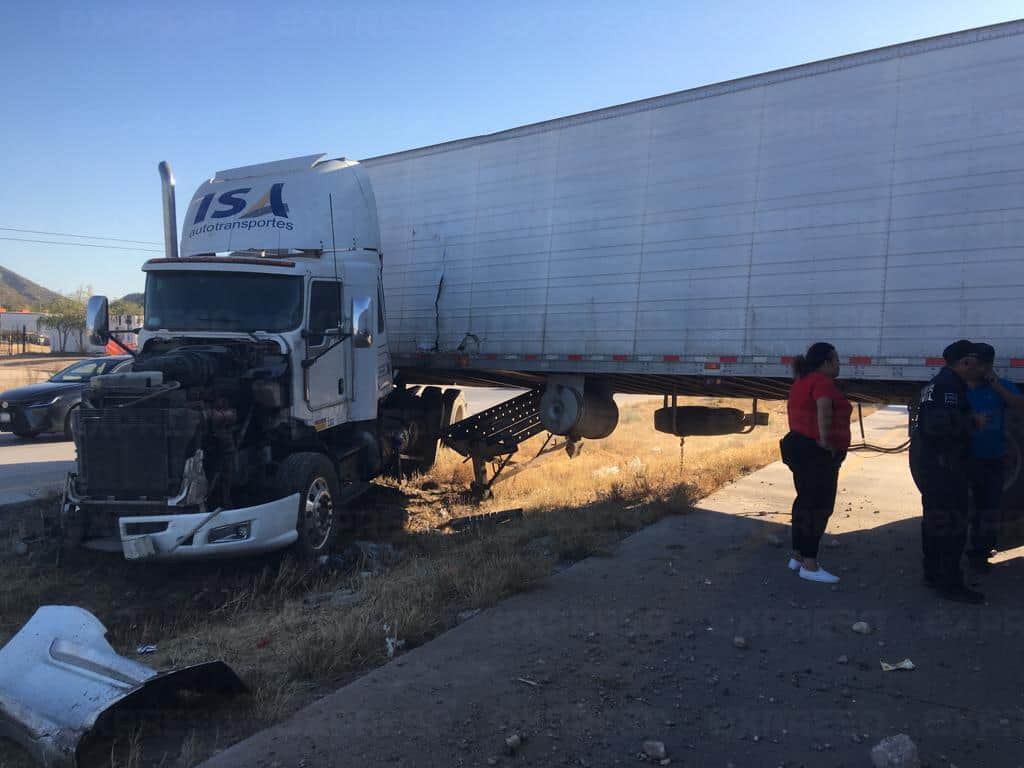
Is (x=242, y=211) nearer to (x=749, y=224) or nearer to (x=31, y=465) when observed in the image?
(x=749, y=224)

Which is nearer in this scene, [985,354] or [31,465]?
[985,354]

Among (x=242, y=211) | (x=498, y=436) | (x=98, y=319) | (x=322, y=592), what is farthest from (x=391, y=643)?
(x=242, y=211)

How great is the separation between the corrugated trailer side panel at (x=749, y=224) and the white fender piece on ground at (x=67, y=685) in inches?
215


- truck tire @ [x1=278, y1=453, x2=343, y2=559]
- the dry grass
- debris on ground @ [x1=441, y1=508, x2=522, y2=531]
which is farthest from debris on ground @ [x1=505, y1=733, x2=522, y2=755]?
debris on ground @ [x1=441, y1=508, x2=522, y2=531]

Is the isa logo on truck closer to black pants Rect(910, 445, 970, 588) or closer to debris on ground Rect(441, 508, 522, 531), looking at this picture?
debris on ground Rect(441, 508, 522, 531)

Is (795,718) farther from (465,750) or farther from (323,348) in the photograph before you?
A: (323,348)

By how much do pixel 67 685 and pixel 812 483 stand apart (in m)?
4.76

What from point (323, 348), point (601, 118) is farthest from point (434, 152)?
point (323, 348)

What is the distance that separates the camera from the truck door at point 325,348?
7.16 metres

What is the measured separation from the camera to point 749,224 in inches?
287

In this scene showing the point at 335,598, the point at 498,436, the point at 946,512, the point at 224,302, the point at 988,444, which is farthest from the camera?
the point at 498,436

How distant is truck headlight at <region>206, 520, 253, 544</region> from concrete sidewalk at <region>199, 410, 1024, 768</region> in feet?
6.89

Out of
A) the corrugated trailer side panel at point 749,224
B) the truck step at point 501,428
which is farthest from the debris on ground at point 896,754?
the truck step at point 501,428

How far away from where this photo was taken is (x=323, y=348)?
286 inches
